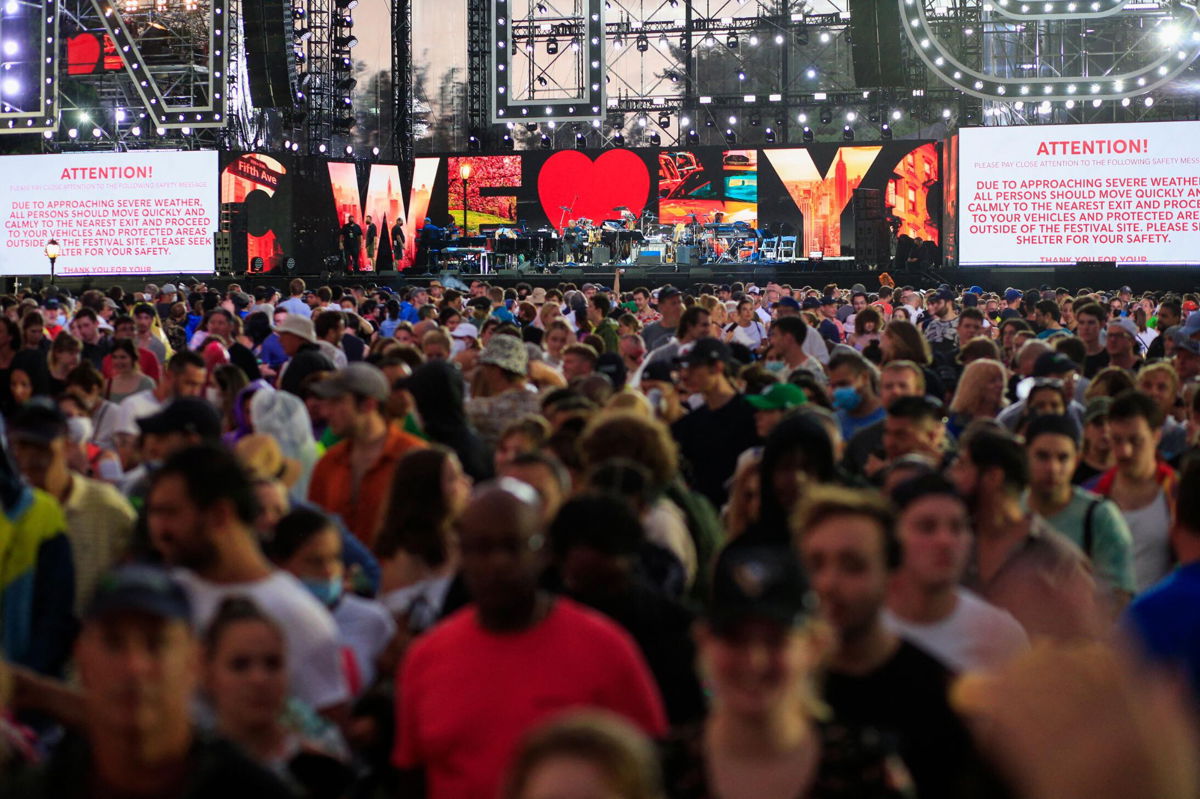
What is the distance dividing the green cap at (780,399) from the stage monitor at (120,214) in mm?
25738

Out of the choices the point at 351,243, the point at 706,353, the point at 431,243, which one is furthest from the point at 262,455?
the point at 431,243

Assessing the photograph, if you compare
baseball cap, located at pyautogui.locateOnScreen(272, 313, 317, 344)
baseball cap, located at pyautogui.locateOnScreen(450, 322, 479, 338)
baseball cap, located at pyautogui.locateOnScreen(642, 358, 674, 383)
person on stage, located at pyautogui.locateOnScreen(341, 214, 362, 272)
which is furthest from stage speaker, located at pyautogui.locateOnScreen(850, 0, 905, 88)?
baseball cap, located at pyautogui.locateOnScreen(642, 358, 674, 383)

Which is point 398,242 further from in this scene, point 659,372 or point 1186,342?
point 659,372

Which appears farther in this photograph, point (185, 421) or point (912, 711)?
point (185, 421)

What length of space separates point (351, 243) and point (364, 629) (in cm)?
2928

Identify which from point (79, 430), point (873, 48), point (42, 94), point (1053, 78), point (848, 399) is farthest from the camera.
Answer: point (873, 48)

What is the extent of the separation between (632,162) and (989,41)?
801 centimetres

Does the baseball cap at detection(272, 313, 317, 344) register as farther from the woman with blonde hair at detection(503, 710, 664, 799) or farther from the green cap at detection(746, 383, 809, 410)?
the woman with blonde hair at detection(503, 710, 664, 799)

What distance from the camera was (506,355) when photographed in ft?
24.2

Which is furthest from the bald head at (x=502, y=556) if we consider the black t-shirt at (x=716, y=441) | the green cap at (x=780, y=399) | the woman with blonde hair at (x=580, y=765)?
the black t-shirt at (x=716, y=441)

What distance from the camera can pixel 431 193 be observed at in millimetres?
34719

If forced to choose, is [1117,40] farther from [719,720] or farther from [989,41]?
[719,720]

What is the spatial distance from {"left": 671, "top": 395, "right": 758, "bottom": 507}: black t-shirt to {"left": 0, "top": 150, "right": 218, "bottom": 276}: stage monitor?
25352mm

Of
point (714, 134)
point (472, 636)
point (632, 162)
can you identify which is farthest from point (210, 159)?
point (472, 636)
